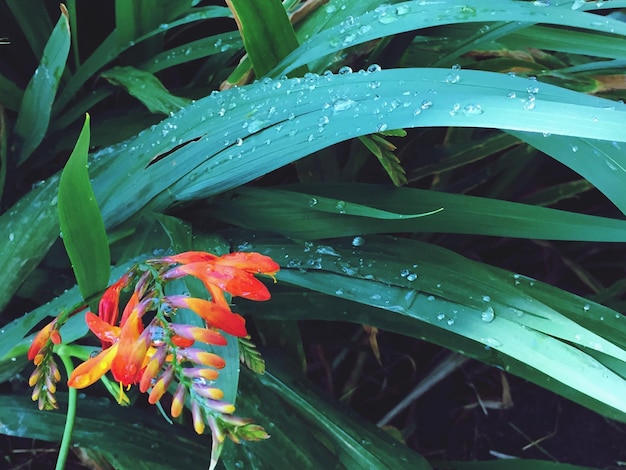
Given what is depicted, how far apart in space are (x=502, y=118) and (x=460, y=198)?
0.20m

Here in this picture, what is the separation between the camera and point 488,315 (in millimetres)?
498

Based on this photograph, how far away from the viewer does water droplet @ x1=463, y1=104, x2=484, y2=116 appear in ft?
1.35

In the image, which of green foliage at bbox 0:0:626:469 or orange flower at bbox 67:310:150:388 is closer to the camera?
orange flower at bbox 67:310:150:388

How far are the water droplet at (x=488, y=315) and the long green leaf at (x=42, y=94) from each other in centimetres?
58

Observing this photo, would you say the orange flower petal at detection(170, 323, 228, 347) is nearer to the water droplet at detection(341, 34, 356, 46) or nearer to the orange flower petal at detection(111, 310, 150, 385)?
the orange flower petal at detection(111, 310, 150, 385)

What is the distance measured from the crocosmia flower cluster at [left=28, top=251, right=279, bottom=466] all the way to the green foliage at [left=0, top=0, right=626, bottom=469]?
78mm

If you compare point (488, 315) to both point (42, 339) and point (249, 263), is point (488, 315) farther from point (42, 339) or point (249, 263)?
point (42, 339)

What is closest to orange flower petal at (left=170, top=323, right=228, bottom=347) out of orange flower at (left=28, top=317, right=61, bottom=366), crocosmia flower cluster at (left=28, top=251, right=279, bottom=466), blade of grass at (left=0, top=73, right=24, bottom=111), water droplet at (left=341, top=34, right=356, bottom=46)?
crocosmia flower cluster at (left=28, top=251, right=279, bottom=466)

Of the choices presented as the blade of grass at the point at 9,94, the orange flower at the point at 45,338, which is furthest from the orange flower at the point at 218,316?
the blade of grass at the point at 9,94

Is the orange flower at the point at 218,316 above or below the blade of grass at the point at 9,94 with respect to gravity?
below

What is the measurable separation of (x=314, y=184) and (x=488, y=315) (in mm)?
259

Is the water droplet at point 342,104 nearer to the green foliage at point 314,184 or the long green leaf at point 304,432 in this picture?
the green foliage at point 314,184

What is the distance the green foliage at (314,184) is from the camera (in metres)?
0.46

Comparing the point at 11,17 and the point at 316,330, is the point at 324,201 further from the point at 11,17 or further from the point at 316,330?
the point at 11,17
